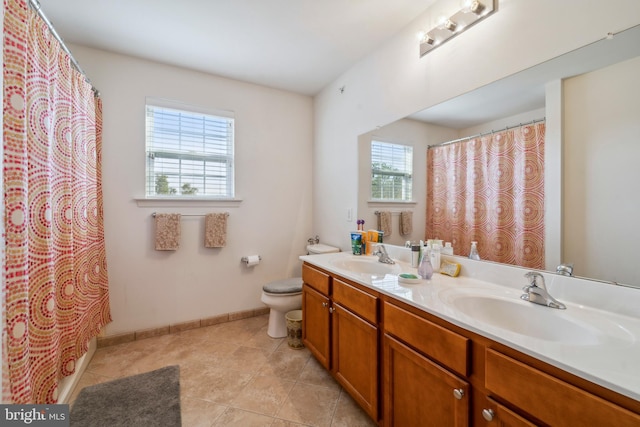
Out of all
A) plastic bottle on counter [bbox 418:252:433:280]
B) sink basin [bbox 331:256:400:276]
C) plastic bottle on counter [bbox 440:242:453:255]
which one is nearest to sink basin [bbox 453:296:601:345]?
plastic bottle on counter [bbox 418:252:433:280]

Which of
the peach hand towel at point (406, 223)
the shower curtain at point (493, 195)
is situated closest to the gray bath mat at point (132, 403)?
the peach hand towel at point (406, 223)

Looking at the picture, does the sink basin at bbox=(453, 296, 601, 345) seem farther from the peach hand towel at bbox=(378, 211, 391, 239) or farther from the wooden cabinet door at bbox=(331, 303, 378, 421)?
the peach hand towel at bbox=(378, 211, 391, 239)

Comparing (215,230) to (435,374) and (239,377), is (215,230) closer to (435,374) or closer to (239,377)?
(239,377)

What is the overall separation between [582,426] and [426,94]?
5.44 feet

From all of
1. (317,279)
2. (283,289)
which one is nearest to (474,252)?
(317,279)

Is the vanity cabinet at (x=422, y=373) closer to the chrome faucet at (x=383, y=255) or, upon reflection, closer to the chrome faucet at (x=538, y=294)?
the chrome faucet at (x=538, y=294)

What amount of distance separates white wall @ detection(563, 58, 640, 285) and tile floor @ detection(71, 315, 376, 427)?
4.37ft

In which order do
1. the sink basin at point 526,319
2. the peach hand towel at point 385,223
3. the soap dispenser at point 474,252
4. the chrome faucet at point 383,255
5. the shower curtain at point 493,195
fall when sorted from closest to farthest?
the sink basin at point 526,319 → the shower curtain at point 493,195 → the soap dispenser at point 474,252 → the chrome faucet at point 383,255 → the peach hand towel at point 385,223

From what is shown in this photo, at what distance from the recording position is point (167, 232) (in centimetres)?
230

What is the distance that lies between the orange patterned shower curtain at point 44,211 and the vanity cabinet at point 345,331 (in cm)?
137

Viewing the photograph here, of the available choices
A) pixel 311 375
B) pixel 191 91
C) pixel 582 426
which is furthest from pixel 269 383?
pixel 191 91

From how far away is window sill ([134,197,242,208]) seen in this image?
2.28 m

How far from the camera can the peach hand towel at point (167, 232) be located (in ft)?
7.47

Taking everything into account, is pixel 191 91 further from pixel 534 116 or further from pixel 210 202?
pixel 534 116
